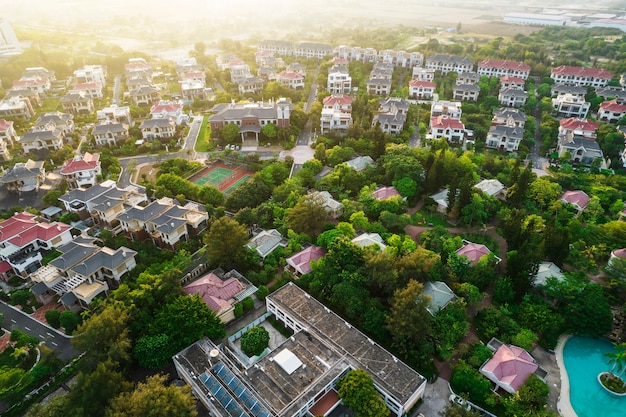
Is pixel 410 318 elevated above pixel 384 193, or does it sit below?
above

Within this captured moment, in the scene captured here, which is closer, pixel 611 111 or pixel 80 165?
pixel 80 165

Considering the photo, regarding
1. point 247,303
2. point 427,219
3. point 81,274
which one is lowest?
point 427,219

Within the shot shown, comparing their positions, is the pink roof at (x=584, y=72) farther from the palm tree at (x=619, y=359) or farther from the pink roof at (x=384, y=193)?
the palm tree at (x=619, y=359)

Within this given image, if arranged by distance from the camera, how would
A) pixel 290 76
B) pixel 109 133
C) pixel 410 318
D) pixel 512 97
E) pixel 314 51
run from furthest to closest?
1. pixel 314 51
2. pixel 290 76
3. pixel 512 97
4. pixel 109 133
5. pixel 410 318

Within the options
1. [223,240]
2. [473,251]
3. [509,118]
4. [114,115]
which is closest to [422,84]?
[509,118]

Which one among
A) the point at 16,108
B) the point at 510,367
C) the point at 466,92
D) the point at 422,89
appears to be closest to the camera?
the point at 510,367

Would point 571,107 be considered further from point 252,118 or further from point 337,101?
point 252,118
